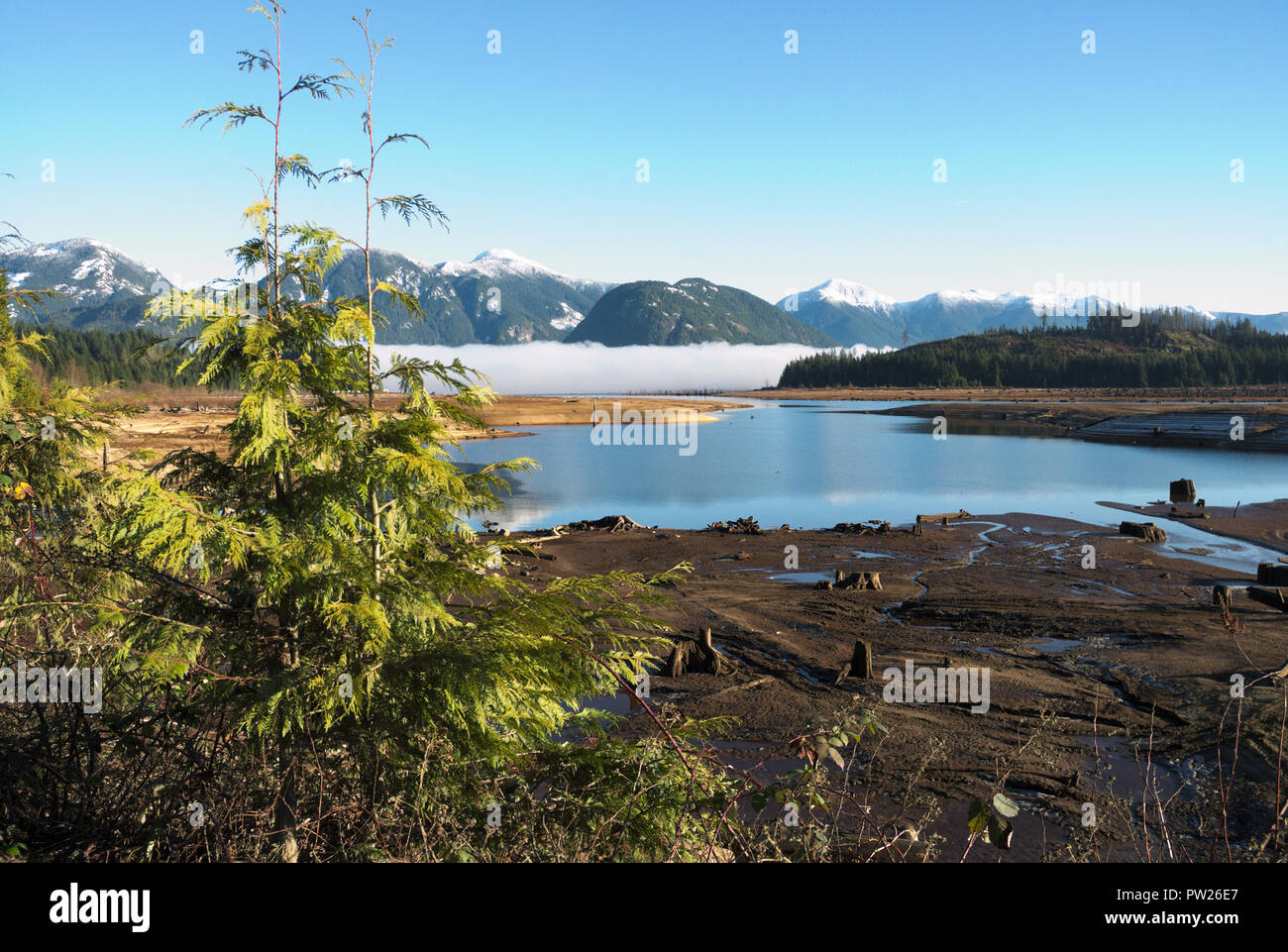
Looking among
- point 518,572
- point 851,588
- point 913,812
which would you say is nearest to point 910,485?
point 851,588

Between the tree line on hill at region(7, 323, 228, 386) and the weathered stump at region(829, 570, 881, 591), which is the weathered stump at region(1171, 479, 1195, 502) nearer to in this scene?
the weathered stump at region(829, 570, 881, 591)

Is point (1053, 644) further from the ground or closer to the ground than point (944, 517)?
closer to the ground

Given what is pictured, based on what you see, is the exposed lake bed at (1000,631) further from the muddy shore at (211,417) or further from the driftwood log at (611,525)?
the muddy shore at (211,417)

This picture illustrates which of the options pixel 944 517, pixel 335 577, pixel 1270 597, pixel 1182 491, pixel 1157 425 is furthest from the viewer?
pixel 1157 425

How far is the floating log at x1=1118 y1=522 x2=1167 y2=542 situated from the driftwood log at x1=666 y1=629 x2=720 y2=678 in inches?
835

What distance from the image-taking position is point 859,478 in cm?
4941

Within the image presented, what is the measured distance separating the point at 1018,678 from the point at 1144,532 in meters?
18.5

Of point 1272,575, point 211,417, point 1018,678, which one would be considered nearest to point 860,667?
point 1018,678

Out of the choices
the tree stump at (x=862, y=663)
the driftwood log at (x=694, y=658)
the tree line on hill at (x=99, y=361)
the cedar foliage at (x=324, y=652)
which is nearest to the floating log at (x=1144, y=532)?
the tree stump at (x=862, y=663)

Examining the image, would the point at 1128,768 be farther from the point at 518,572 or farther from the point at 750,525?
the point at 750,525

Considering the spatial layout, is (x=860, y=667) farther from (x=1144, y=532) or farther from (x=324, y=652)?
(x=1144, y=532)

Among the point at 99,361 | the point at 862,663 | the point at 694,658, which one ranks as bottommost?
the point at 694,658

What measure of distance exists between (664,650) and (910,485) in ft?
116
